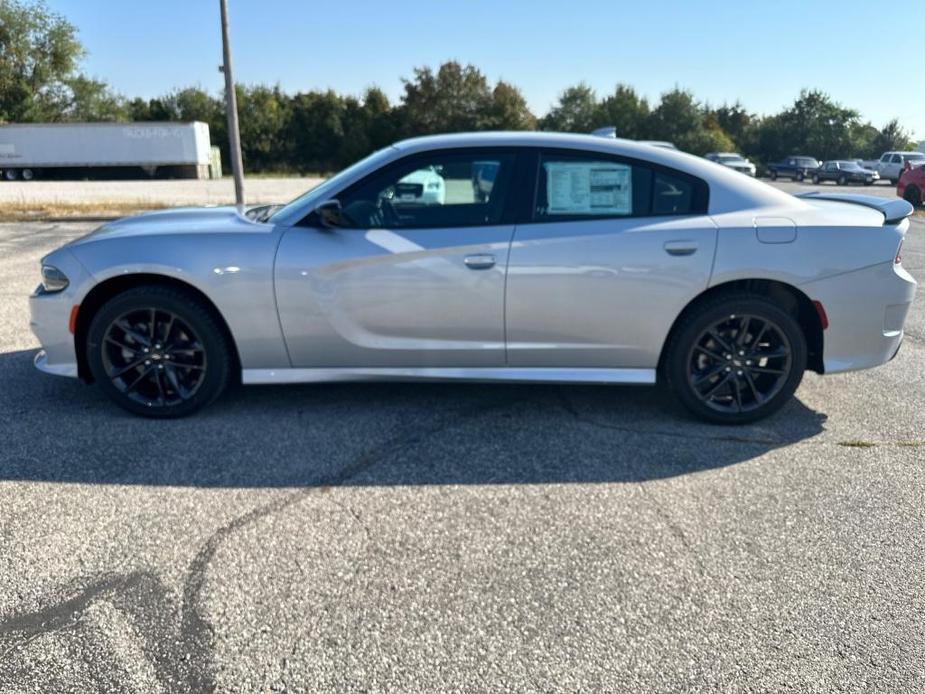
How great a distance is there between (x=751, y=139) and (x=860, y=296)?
67.2m

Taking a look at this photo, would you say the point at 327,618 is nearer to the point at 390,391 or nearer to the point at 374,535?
the point at 374,535

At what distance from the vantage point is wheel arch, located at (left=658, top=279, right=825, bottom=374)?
13.1ft

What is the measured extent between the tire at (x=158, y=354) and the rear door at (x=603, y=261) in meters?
1.68

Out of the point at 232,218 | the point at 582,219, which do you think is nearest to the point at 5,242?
the point at 232,218

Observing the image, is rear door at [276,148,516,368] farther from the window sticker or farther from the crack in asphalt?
the crack in asphalt

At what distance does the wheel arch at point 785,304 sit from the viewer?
13.1 feet

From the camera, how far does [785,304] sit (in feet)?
13.6

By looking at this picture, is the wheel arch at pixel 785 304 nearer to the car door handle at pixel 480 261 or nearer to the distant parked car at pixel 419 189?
the car door handle at pixel 480 261

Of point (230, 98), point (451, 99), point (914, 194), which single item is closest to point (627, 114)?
point (451, 99)

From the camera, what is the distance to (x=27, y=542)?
2836 millimetres

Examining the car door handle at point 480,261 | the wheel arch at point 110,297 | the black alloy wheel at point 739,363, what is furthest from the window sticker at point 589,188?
the wheel arch at point 110,297

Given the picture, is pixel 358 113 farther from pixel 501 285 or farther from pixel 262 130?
pixel 501 285

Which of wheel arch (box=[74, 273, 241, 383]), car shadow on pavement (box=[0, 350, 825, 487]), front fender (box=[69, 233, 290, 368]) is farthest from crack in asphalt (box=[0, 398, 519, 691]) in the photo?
wheel arch (box=[74, 273, 241, 383])

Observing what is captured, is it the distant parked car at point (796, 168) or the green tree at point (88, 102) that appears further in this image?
the green tree at point (88, 102)
